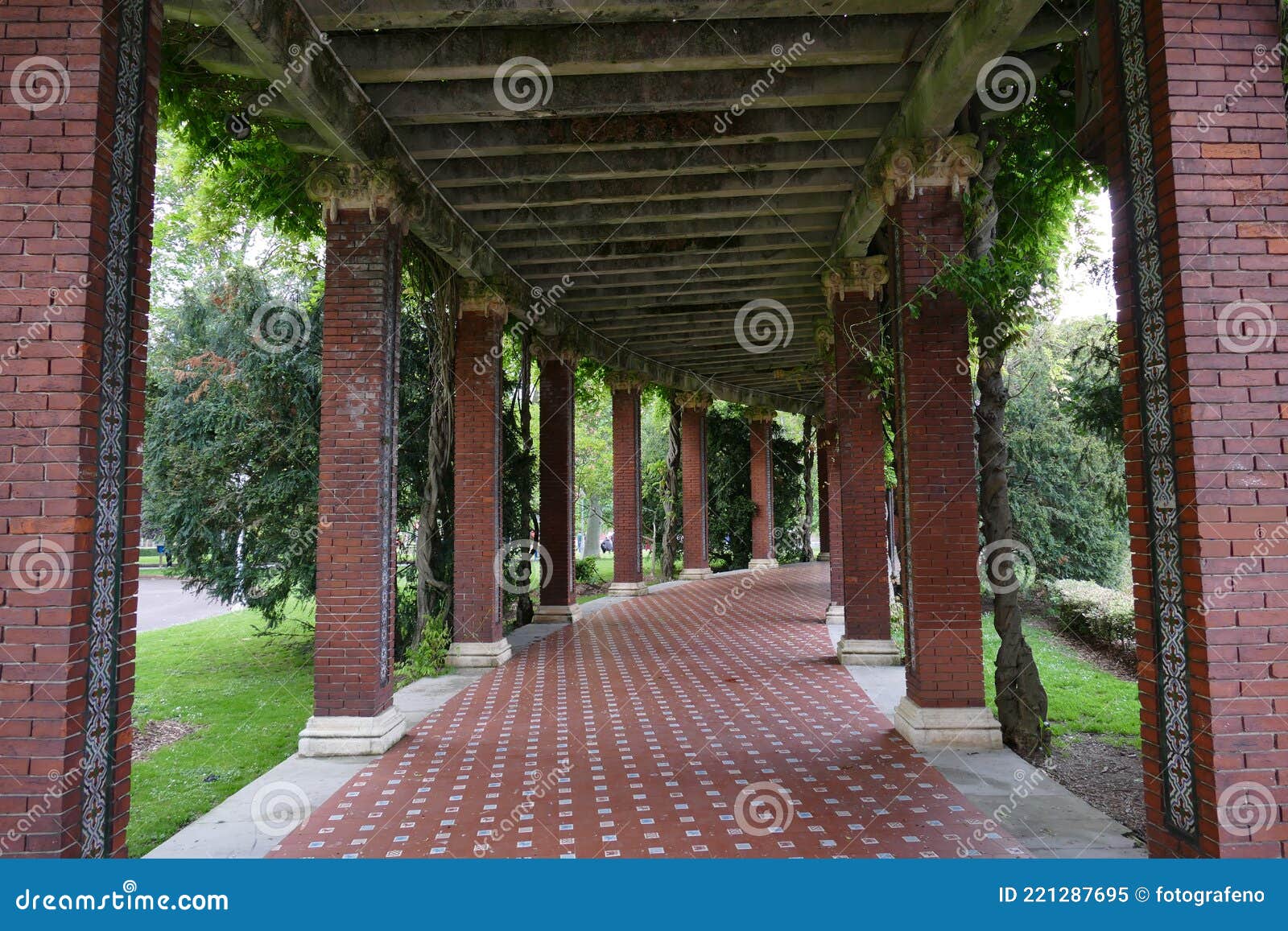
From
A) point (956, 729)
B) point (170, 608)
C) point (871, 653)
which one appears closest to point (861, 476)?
point (871, 653)

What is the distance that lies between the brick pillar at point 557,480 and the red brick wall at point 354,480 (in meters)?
6.20

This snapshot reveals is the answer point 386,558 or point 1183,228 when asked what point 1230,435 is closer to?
point 1183,228

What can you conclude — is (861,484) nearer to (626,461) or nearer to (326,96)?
(326,96)

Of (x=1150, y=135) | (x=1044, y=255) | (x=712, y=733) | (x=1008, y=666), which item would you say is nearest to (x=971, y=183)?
(x=1044, y=255)

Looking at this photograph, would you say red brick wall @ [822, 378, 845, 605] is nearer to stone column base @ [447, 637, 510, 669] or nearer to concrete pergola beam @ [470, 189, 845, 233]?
concrete pergola beam @ [470, 189, 845, 233]

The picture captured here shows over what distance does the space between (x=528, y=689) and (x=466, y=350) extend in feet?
13.2

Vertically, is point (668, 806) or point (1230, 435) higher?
point (1230, 435)

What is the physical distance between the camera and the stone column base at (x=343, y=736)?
5648mm

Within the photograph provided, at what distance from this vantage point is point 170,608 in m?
17.2

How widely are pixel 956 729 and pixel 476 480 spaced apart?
5.88 m

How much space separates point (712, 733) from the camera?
6023mm

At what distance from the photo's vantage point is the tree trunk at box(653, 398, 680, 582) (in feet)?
62.3

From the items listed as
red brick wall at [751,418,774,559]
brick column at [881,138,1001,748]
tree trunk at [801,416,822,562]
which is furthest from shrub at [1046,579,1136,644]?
tree trunk at [801,416,822,562]

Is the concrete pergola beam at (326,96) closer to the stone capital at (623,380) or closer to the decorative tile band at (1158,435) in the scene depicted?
the decorative tile band at (1158,435)
